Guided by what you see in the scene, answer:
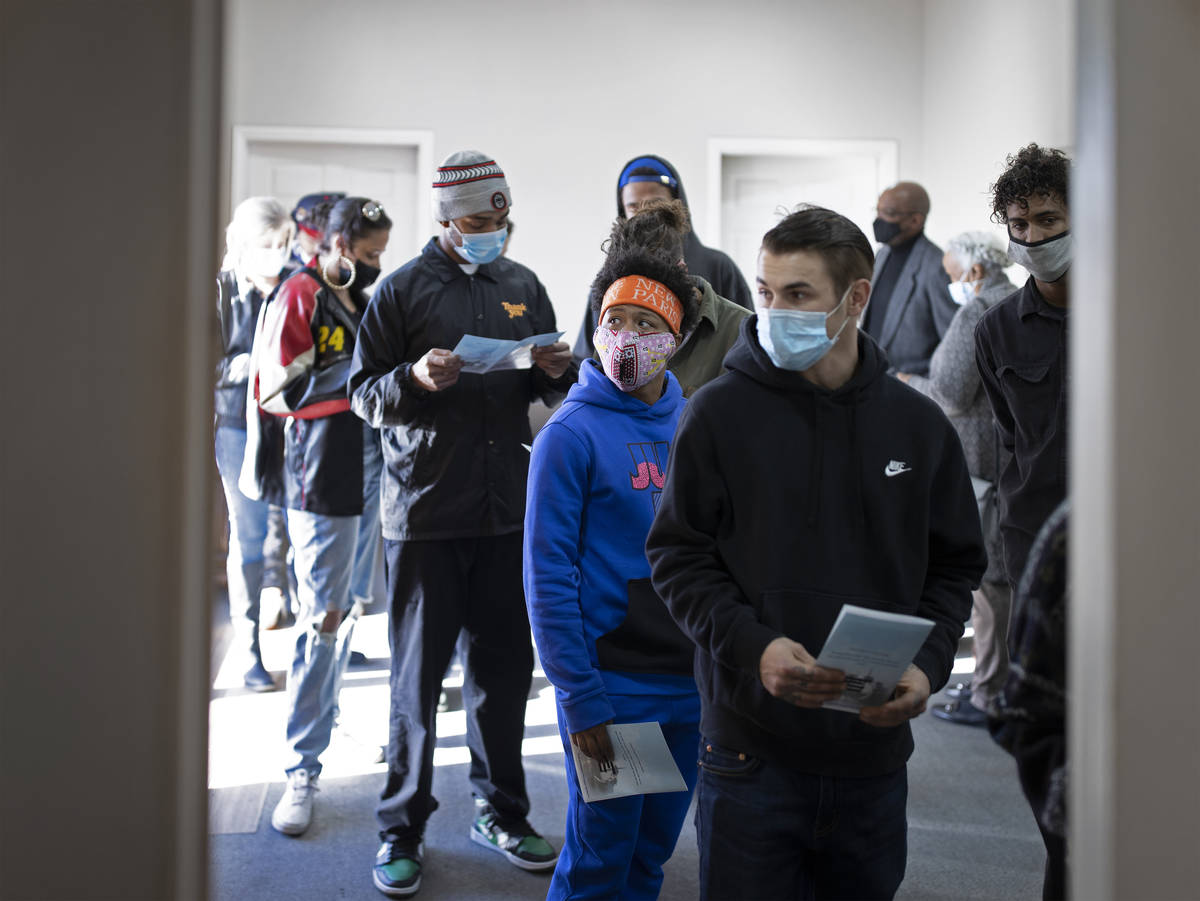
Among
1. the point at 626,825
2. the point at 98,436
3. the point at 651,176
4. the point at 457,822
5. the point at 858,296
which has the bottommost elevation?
the point at 457,822

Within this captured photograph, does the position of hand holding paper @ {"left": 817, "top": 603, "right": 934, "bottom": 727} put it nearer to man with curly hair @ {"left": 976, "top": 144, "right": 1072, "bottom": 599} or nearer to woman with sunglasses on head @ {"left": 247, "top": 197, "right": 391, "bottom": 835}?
man with curly hair @ {"left": 976, "top": 144, "right": 1072, "bottom": 599}

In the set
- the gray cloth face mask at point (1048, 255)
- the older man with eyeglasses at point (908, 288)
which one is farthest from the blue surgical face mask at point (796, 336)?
the older man with eyeglasses at point (908, 288)

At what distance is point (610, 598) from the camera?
208 cm

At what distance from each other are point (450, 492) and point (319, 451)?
2.14 ft

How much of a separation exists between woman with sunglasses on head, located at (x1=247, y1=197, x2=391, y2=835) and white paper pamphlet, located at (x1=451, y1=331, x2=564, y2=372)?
69 cm

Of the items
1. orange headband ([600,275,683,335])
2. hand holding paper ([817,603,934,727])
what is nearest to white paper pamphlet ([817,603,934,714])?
hand holding paper ([817,603,934,727])

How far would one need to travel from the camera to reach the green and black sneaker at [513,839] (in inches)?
115

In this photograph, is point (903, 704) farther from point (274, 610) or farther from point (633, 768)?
point (274, 610)

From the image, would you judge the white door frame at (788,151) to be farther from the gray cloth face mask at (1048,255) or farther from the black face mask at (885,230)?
the gray cloth face mask at (1048,255)

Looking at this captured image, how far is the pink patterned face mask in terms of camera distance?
6.96 feet

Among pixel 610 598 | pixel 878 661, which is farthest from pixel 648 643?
pixel 878 661

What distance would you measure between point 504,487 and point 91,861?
5.37 ft

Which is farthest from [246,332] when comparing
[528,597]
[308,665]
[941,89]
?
[941,89]

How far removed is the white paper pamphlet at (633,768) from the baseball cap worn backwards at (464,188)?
1.43 metres
